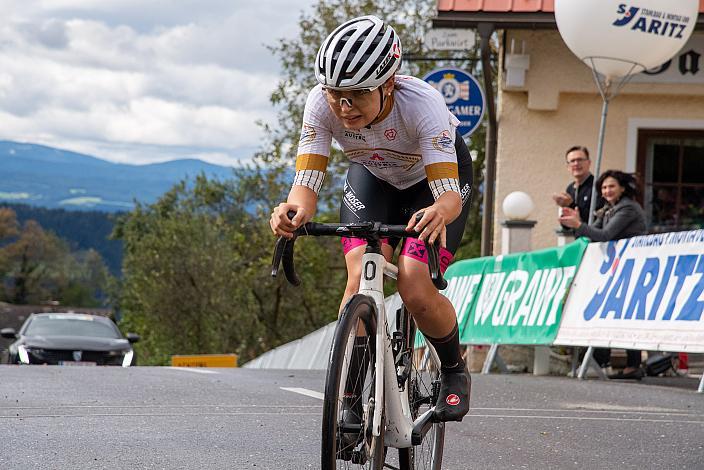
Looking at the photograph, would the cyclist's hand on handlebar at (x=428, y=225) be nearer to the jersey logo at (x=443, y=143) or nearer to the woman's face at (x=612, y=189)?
the jersey logo at (x=443, y=143)

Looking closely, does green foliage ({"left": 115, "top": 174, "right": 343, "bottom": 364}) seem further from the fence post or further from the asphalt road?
the asphalt road

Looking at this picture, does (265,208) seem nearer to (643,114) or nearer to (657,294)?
(643,114)

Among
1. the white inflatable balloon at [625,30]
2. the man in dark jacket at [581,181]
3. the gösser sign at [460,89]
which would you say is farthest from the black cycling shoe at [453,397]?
the gösser sign at [460,89]

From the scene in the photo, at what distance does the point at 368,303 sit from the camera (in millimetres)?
4512

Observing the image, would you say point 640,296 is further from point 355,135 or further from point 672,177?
point 672,177

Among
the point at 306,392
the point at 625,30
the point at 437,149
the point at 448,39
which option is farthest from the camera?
the point at 448,39

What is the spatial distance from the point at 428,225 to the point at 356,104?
589 millimetres

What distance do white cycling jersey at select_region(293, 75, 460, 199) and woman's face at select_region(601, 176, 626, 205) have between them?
7.23 m

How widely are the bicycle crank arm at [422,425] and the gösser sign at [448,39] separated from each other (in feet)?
40.6

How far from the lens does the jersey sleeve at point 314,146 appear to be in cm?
495

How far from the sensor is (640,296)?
11.3m

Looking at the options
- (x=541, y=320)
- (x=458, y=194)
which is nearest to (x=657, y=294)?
(x=541, y=320)

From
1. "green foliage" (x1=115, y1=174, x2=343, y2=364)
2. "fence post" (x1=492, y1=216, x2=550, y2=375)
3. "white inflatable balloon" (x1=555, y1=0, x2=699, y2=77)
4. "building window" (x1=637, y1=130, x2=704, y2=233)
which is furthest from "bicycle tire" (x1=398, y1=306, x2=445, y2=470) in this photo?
"green foliage" (x1=115, y1=174, x2=343, y2=364)

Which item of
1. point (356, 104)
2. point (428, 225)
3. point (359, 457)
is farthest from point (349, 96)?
point (359, 457)
